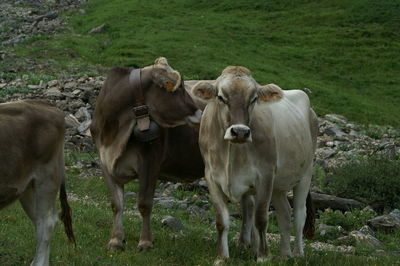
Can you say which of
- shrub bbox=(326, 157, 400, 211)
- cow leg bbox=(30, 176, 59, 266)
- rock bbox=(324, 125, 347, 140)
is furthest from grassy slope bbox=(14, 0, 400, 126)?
cow leg bbox=(30, 176, 59, 266)

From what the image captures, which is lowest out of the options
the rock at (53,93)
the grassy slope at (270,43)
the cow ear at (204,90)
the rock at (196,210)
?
the grassy slope at (270,43)

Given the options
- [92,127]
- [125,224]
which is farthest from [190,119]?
[125,224]

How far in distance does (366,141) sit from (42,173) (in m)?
17.5

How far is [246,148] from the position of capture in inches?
376

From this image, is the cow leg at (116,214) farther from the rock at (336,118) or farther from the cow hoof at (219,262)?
the rock at (336,118)

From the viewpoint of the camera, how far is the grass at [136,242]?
925 centimetres

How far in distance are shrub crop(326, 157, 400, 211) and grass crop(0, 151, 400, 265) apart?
198 centimetres

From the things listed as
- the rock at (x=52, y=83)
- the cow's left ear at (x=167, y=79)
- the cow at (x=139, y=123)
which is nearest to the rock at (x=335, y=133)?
the rock at (x=52, y=83)

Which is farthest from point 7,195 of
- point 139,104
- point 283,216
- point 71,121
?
point 71,121

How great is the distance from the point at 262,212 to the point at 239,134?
1.31m

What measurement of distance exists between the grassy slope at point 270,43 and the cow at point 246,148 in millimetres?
20795

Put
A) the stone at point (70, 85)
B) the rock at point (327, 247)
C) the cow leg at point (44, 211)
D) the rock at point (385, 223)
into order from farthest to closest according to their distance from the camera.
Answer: the stone at point (70, 85), the rock at point (385, 223), the rock at point (327, 247), the cow leg at point (44, 211)

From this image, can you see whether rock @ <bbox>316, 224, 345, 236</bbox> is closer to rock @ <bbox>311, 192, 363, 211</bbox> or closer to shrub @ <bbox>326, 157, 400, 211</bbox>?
rock @ <bbox>311, 192, 363, 211</bbox>

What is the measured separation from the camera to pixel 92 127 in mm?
A: 11383
